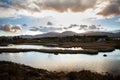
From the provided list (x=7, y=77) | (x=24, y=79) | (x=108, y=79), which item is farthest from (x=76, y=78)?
(x=7, y=77)

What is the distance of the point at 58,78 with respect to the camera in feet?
34.0

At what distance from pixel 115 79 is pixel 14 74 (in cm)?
523

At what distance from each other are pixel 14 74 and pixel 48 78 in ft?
5.81

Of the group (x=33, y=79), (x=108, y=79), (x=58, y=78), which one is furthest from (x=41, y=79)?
(x=108, y=79)

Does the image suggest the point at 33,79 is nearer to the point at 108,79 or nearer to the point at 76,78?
the point at 76,78

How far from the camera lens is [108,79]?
33.4 feet

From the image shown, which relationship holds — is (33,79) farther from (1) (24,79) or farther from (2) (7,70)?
(2) (7,70)

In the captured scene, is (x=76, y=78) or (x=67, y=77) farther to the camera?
(x=67, y=77)

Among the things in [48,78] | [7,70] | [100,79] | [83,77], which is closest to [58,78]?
[48,78]

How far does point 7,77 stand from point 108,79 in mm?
5142

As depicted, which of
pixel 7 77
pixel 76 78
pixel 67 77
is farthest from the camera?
pixel 67 77

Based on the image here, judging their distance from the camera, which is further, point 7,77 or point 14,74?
point 14,74

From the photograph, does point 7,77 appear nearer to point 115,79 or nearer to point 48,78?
point 48,78

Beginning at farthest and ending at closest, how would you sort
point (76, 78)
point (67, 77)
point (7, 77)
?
1. point (67, 77)
2. point (76, 78)
3. point (7, 77)
